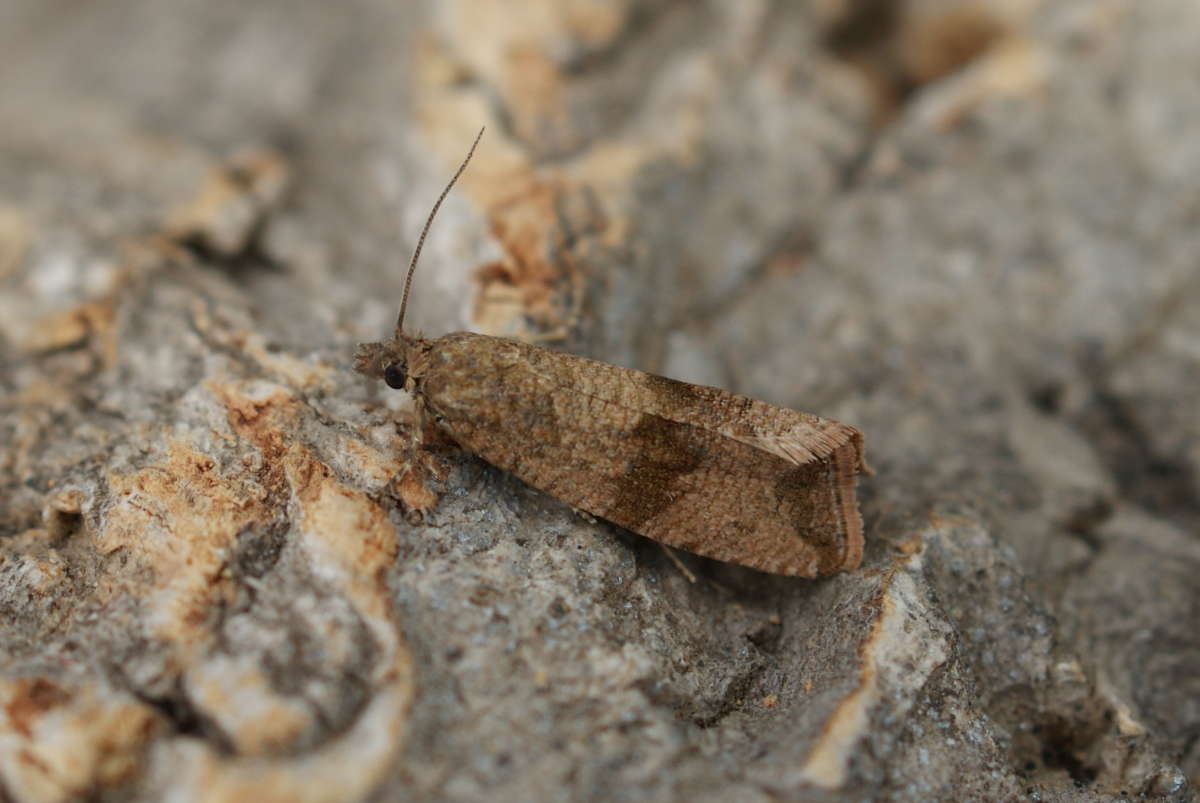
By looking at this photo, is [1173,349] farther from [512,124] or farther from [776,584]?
[512,124]

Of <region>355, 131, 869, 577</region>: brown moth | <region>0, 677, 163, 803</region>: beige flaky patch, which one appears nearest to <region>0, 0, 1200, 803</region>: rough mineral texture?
<region>0, 677, 163, 803</region>: beige flaky patch

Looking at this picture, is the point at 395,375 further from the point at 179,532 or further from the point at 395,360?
the point at 179,532

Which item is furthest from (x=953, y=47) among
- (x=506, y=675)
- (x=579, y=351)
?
(x=506, y=675)

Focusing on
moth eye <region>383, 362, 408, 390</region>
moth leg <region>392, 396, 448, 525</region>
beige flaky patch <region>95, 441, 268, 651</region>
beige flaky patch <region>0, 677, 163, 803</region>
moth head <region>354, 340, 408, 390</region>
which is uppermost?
moth head <region>354, 340, 408, 390</region>

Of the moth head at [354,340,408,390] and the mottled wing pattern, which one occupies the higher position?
the moth head at [354,340,408,390]

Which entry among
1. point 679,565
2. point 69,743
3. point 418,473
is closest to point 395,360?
point 418,473

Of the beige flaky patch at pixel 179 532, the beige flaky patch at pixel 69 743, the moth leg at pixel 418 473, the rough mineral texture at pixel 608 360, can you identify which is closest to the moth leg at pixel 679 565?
the rough mineral texture at pixel 608 360

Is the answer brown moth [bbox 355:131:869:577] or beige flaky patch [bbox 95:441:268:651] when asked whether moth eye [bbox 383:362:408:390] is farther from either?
beige flaky patch [bbox 95:441:268:651]

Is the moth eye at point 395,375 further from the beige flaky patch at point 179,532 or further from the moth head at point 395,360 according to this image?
the beige flaky patch at point 179,532
